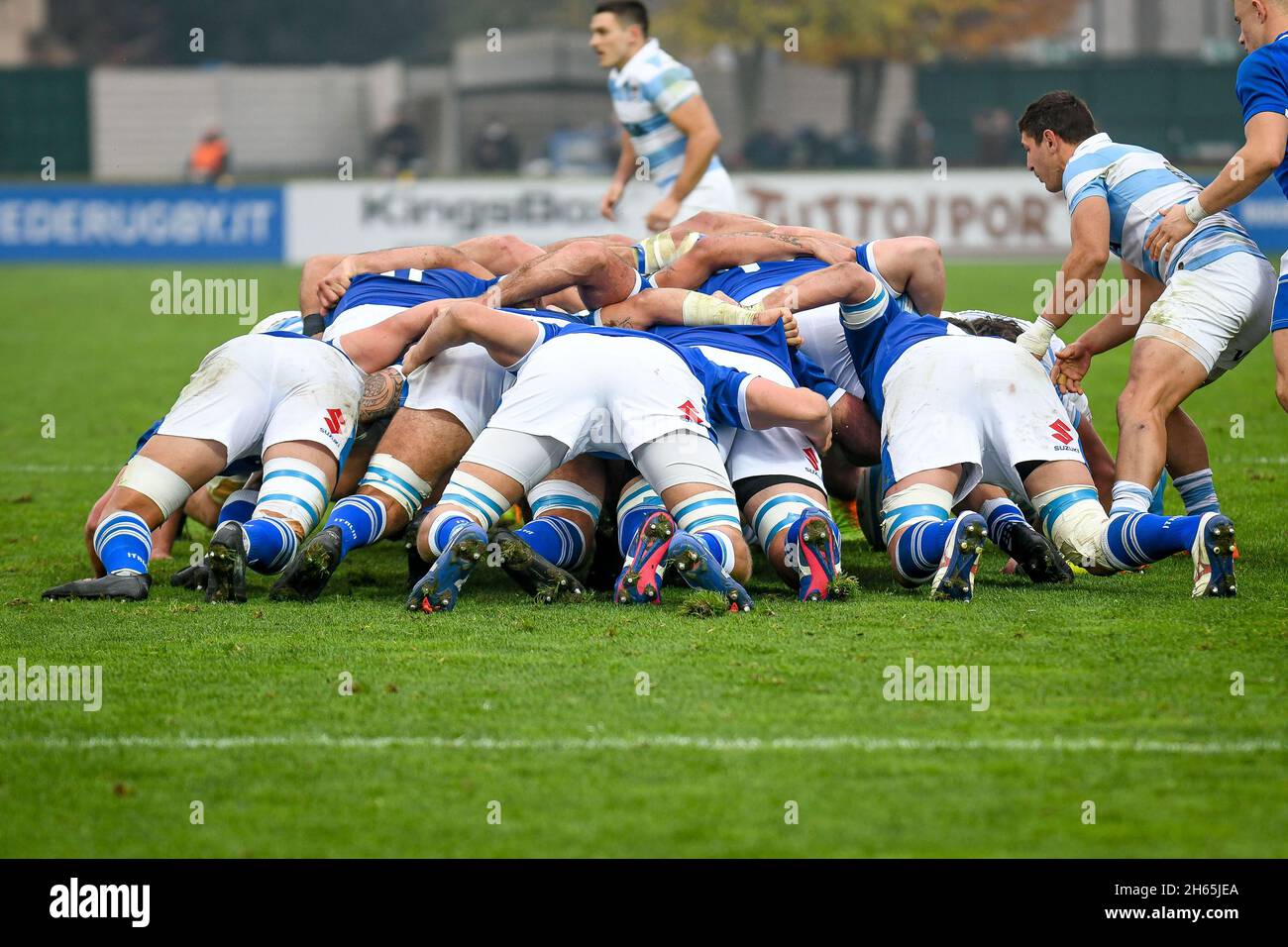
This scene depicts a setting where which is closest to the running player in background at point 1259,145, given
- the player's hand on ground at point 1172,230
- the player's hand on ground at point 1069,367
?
the player's hand on ground at point 1172,230

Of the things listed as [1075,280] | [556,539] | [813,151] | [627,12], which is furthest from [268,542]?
[813,151]

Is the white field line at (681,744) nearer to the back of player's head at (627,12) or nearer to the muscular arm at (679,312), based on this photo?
the muscular arm at (679,312)

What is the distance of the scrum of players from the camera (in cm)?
593

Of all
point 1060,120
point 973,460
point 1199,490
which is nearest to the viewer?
point 973,460

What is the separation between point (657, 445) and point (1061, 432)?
1.53 metres

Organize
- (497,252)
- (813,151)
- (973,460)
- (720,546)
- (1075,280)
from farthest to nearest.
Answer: (813,151) → (497,252) → (1075,280) → (973,460) → (720,546)

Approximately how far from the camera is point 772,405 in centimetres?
611

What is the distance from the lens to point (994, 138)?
30.2 m

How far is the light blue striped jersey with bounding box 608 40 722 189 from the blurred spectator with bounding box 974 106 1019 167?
1995 cm

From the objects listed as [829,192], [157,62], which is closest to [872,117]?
[829,192]

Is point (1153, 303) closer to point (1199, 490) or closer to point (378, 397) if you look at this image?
point (1199, 490)

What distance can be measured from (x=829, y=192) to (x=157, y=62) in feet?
85.6
